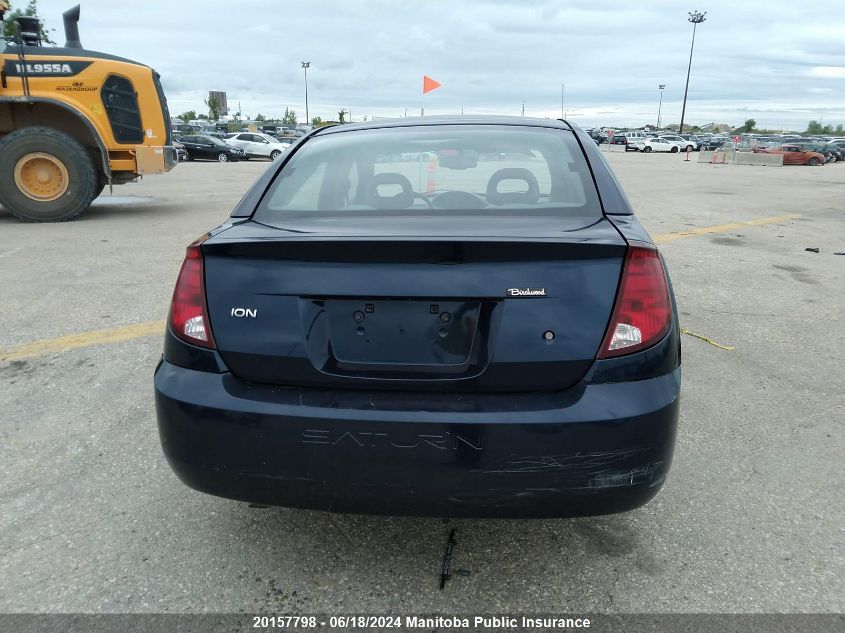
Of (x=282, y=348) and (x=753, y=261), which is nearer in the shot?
(x=282, y=348)

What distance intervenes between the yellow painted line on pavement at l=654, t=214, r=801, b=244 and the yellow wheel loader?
7.83m

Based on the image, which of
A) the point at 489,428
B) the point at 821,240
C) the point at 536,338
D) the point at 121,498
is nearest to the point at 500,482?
the point at 489,428

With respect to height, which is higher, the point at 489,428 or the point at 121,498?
the point at 489,428

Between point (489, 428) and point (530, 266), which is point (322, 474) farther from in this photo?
point (530, 266)

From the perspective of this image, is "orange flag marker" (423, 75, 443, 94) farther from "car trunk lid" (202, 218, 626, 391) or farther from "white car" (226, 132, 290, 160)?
"white car" (226, 132, 290, 160)

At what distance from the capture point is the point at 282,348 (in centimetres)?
207

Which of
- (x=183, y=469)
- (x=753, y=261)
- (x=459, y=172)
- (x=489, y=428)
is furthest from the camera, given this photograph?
(x=753, y=261)

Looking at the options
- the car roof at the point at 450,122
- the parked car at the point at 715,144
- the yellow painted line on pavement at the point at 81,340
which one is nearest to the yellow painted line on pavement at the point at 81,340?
the yellow painted line on pavement at the point at 81,340

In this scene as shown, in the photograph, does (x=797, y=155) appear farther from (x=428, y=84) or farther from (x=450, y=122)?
(x=450, y=122)

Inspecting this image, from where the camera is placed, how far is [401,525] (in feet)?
8.62

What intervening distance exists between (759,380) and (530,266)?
283cm

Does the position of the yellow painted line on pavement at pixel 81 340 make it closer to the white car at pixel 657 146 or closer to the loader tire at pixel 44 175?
the loader tire at pixel 44 175

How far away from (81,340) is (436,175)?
3108 mm

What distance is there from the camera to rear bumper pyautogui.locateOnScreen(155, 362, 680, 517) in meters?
1.98
